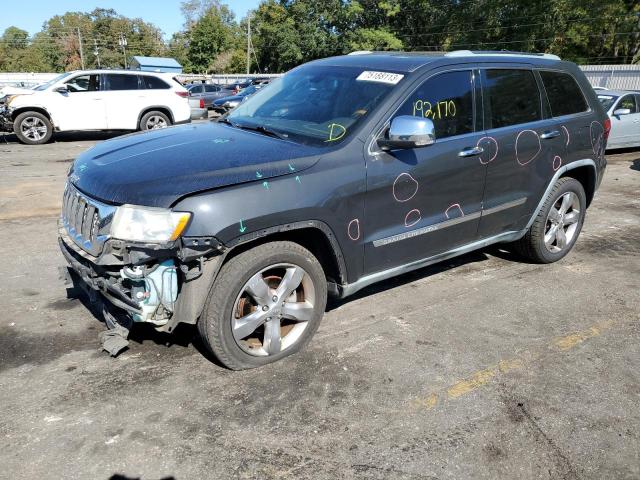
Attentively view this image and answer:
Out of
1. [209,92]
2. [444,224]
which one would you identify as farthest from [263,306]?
[209,92]

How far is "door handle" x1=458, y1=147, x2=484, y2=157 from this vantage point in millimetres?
3815

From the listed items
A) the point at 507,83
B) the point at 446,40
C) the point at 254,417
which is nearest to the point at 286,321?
the point at 254,417

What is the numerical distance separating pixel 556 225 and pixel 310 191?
119 inches

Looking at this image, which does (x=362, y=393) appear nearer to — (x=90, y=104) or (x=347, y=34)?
(x=90, y=104)

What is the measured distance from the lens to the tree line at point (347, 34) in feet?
125

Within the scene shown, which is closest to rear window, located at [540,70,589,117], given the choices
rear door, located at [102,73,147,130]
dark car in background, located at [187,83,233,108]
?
rear door, located at [102,73,147,130]

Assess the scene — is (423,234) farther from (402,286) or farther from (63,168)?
(63,168)

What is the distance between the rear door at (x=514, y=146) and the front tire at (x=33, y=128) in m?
11.9

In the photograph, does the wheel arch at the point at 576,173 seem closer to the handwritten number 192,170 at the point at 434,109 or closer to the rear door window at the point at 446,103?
the rear door window at the point at 446,103

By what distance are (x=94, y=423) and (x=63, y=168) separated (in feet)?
26.3

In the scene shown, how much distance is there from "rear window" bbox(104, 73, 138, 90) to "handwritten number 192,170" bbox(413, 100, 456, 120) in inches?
447

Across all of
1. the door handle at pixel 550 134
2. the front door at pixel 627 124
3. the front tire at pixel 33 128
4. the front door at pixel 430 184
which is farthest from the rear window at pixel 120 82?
the front door at pixel 627 124

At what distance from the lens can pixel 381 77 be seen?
3678mm

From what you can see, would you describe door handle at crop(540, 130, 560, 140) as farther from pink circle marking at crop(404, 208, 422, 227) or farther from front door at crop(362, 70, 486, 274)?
pink circle marking at crop(404, 208, 422, 227)
